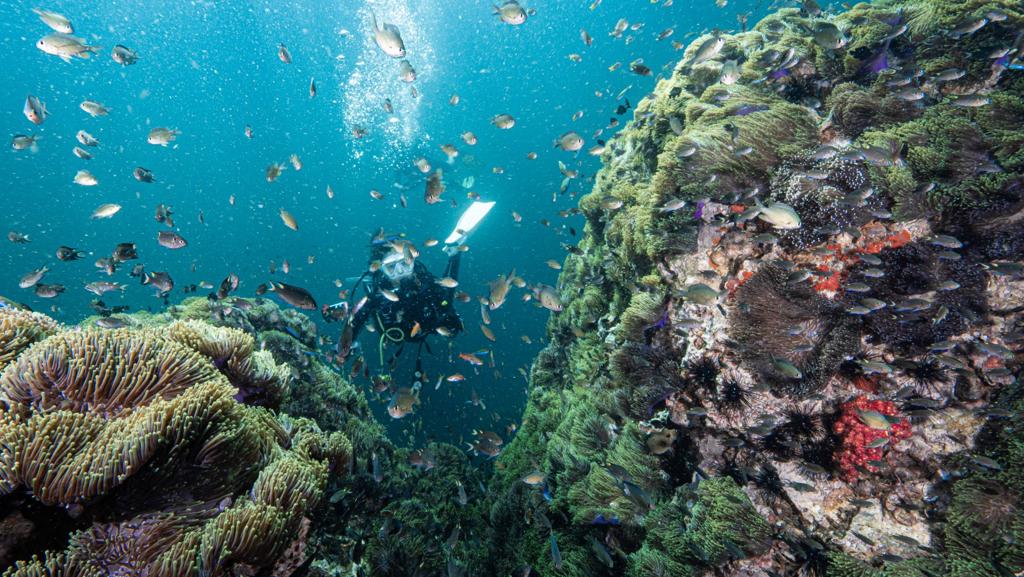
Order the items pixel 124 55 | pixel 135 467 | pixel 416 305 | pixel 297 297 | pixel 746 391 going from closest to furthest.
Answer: pixel 135 467
pixel 746 391
pixel 297 297
pixel 124 55
pixel 416 305

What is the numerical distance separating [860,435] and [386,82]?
6287 cm

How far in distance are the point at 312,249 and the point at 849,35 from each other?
84.6 meters

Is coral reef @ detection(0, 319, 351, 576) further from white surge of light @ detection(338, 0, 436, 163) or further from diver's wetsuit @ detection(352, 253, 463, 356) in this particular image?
white surge of light @ detection(338, 0, 436, 163)

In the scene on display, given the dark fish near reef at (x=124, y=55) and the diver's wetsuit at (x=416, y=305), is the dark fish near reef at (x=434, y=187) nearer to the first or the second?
the diver's wetsuit at (x=416, y=305)

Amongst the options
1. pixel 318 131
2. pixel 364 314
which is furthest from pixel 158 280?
pixel 318 131

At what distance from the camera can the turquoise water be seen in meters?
42.7

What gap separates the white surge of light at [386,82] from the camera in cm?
4362

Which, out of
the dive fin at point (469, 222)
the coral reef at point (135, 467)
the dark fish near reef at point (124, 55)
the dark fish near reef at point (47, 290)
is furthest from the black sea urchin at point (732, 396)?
the dark fish near reef at point (124, 55)

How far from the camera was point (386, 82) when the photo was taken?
5428 centimetres

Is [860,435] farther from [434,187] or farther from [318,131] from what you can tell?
[318,131]

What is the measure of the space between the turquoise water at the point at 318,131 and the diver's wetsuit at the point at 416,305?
51.0 ft

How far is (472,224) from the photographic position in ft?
41.1

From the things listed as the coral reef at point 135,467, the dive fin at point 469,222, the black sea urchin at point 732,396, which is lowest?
the black sea urchin at point 732,396

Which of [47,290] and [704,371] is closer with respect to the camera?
[704,371]
